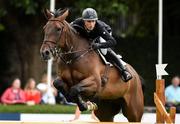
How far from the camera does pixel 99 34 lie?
10695 millimetres

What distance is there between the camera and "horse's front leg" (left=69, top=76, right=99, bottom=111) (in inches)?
396

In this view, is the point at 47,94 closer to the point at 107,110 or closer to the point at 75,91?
the point at 107,110

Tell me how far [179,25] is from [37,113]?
984cm

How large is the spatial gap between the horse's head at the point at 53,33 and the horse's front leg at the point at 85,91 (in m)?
0.68

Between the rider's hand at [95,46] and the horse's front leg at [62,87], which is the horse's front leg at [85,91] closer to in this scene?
the horse's front leg at [62,87]

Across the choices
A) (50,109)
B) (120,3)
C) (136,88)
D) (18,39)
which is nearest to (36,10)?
(18,39)

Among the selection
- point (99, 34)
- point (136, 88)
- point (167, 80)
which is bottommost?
point (167, 80)

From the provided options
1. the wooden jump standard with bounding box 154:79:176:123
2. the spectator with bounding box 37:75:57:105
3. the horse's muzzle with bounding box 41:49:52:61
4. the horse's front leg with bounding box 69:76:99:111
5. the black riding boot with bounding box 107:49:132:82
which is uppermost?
the horse's muzzle with bounding box 41:49:52:61

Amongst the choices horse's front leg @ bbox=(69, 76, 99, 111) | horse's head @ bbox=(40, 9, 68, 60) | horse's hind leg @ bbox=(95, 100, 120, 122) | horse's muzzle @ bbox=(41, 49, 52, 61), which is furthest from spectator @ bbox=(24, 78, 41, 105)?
horse's muzzle @ bbox=(41, 49, 52, 61)

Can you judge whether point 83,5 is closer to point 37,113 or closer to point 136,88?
point 37,113

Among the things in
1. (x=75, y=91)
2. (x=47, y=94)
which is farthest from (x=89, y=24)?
(x=47, y=94)

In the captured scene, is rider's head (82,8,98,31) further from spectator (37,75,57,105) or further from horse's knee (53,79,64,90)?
spectator (37,75,57,105)

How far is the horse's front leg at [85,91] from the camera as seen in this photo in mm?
10055

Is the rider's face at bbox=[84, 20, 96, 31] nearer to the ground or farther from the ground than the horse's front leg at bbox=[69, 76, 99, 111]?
farther from the ground
